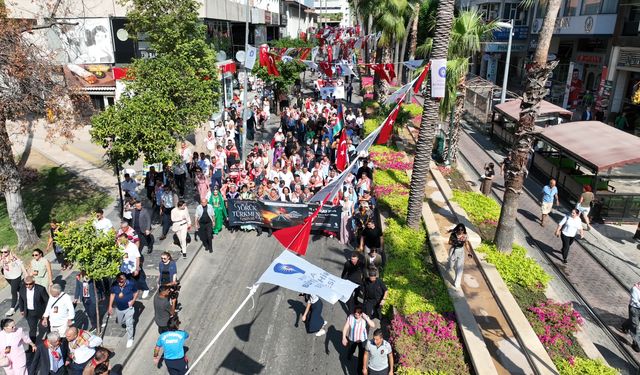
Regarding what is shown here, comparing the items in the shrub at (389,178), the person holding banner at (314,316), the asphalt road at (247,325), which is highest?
the shrub at (389,178)

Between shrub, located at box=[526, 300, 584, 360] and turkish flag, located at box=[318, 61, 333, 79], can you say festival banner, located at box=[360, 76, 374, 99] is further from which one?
shrub, located at box=[526, 300, 584, 360]

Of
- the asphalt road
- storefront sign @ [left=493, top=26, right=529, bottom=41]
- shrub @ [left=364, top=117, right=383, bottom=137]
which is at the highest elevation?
storefront sign @ [left=493, top=26, right=529, bottom=41]

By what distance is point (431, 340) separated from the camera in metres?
8.69

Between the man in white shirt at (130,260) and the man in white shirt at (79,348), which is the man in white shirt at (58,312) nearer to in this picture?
the man in white shirt at (79,348)

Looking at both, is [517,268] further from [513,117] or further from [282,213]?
[513,117]

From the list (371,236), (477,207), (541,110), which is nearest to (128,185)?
(371,236)

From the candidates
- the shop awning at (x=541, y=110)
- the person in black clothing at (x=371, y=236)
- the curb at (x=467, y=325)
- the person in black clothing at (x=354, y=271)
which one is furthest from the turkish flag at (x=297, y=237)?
the shop awning at (x=541, y=110)

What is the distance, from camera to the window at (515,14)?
46.8 metres

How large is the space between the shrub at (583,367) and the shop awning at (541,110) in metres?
15.3

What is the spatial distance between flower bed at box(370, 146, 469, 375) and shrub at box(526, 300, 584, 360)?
1.67 m

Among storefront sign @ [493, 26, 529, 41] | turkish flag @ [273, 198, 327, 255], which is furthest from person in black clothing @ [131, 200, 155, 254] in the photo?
storefront sign @ [493, 26, 529, 41]

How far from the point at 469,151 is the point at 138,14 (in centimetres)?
1747

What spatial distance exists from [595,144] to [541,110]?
20.3ft

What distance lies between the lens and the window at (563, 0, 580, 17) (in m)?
33.0
